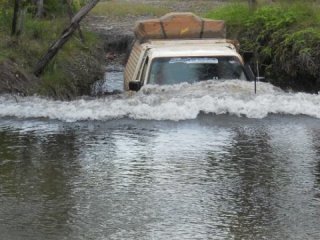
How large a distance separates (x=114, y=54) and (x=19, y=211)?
1936 centimetres

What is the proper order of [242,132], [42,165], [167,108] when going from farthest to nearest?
[167,108], [242,132], [42,165]

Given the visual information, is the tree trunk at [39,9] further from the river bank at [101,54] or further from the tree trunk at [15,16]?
the tree trunk at [15,16]

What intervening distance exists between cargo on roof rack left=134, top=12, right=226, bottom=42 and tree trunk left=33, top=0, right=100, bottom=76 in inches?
75.4

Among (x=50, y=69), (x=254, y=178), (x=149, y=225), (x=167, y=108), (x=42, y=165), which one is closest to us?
(x=149, y=225)

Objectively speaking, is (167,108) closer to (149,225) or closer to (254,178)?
(254,178)

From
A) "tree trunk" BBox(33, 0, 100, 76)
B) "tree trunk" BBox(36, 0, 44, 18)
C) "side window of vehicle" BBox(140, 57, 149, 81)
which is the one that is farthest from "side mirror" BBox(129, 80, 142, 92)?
"tree trunk" BBox(36, 0, 44, 18)

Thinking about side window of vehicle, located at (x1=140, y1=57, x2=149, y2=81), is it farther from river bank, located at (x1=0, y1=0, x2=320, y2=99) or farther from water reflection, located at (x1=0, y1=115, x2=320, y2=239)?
river bank, located at (x1=0, y1=0, x2=320, y2=99)

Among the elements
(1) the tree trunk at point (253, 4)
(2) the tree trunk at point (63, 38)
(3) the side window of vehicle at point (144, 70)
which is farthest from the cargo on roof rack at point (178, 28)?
(1) the tree trunk at point (253, 4)

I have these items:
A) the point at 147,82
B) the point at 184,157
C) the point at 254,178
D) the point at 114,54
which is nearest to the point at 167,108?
the point at 147,82

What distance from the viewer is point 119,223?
7.36 m

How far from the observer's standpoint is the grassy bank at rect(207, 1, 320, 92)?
17188 mm

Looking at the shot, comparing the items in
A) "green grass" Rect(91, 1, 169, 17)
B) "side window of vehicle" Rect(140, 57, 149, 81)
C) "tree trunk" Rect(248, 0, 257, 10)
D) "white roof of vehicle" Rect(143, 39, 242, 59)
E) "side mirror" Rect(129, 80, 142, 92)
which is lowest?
"green grass" Rect(91, 1, 169, 17)

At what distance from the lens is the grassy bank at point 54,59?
607 inches

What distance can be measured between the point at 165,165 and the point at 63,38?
6011 mm
